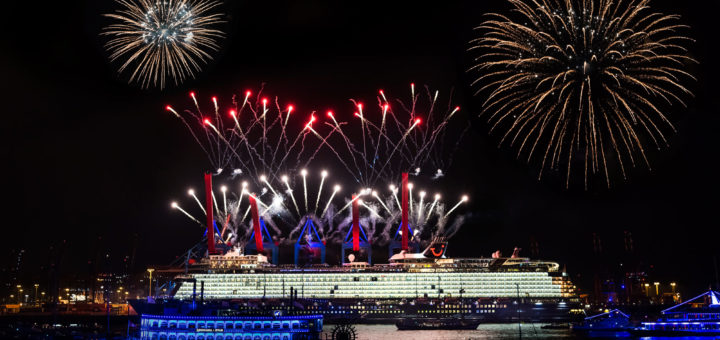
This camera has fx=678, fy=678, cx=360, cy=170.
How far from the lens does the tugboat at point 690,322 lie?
62438 millimetres

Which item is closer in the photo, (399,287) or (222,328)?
(222,328)

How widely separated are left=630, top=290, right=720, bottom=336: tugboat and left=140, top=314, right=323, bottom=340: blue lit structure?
3390 cm

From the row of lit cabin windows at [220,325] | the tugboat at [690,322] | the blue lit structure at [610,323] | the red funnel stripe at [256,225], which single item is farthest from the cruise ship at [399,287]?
the row of lit cabin windows at [220,325]

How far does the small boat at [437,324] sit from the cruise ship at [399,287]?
7785mm

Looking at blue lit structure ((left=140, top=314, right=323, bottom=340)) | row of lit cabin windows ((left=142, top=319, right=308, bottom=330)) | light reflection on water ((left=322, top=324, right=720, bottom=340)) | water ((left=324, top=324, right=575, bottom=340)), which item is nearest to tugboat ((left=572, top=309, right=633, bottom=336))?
light reflection on water ((left=322, top=324, right=720, bottom=340))

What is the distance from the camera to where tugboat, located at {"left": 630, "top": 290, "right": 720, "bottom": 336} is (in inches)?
2458

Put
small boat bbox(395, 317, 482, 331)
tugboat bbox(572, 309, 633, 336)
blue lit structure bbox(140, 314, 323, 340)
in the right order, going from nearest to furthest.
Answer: blue lit structure bbox(140, 314, 323, 340) → tugboat bbox(572, 309, 633, 336) → small boat bbox(395, 317, 482, 331)

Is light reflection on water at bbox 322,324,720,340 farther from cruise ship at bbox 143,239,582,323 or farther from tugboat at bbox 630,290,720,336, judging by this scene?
cruise ship at bbox 143,239,582,323

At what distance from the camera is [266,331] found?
55.2m

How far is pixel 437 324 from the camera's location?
84312 millimetres

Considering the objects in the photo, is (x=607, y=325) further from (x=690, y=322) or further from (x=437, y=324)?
(x=437, y=324)

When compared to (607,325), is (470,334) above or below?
below

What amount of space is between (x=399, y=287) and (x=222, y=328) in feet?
158

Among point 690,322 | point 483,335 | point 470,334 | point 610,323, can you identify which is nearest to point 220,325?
point 483,335
